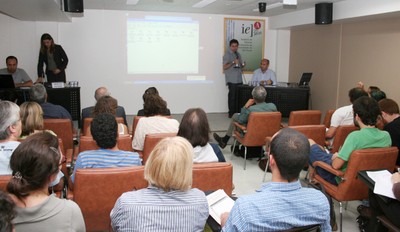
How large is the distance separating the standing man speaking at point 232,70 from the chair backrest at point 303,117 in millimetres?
3771

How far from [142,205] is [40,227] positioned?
0.43 m

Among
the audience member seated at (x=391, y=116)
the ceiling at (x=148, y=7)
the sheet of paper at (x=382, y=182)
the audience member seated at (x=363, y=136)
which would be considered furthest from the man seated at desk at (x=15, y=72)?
the sheet of paper at (x=382, y=182)

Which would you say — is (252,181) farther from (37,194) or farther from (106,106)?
(37,194)

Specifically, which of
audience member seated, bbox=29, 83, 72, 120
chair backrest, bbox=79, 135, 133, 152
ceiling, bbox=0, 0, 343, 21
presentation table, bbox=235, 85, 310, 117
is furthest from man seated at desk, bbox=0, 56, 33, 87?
presentation table, bbox=235, 85, 310, 117

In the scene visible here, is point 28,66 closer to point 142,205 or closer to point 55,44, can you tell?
point 55,44

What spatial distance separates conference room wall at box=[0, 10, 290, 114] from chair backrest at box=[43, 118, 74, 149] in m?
4.38

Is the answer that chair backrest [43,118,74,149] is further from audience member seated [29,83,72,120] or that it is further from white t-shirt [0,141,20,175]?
white t-shirt [0,141,20,175]

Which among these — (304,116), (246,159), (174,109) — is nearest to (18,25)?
(174,109)

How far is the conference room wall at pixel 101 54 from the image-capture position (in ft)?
25.3

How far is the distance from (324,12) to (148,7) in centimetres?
360

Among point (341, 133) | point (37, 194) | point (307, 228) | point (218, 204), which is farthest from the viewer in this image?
point (341, 133)

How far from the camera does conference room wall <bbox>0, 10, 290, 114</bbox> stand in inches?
304

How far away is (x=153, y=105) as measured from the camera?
4047mm

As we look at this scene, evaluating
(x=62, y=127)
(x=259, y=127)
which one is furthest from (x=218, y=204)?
(x=259, y=127)
